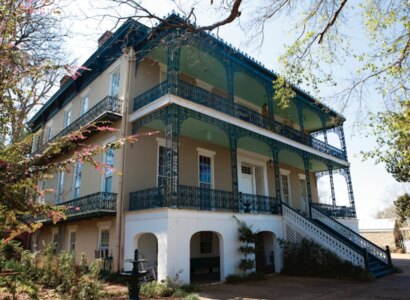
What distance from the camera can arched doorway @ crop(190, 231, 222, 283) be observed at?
1237 cm

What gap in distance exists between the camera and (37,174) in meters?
4.64

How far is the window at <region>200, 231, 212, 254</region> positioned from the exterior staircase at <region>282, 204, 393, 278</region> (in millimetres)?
3284

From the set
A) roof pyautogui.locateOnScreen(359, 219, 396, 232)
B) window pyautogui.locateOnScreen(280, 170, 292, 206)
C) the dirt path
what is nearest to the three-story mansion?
the dirt path

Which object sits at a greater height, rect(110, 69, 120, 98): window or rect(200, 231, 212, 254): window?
rect(110, 69, 120, 98): window

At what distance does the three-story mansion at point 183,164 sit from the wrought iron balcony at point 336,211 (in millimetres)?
91

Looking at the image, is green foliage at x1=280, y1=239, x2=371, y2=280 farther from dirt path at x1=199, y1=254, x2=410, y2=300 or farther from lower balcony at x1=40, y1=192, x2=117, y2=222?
lower balcony at x1=40, y1=192, x2=117, y2=222

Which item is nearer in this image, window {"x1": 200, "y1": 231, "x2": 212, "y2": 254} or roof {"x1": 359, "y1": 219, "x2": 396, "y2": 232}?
window {"x1": 200, "y1": 231, "x2": 212, "y2": 254}

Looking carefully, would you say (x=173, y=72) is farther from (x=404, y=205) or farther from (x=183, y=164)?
(x=404, y=205)

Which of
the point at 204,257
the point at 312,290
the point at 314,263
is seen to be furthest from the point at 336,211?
the point at 312,290

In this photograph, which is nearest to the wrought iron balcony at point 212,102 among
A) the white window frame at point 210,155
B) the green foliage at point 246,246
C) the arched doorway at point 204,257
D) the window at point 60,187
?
the white window frame at point 210,155

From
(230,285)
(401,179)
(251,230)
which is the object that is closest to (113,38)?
(251,230)

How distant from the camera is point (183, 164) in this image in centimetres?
1349

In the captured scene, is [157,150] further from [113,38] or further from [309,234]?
[309,234]

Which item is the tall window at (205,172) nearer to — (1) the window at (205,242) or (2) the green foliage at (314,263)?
(1) the window at (205,242)
